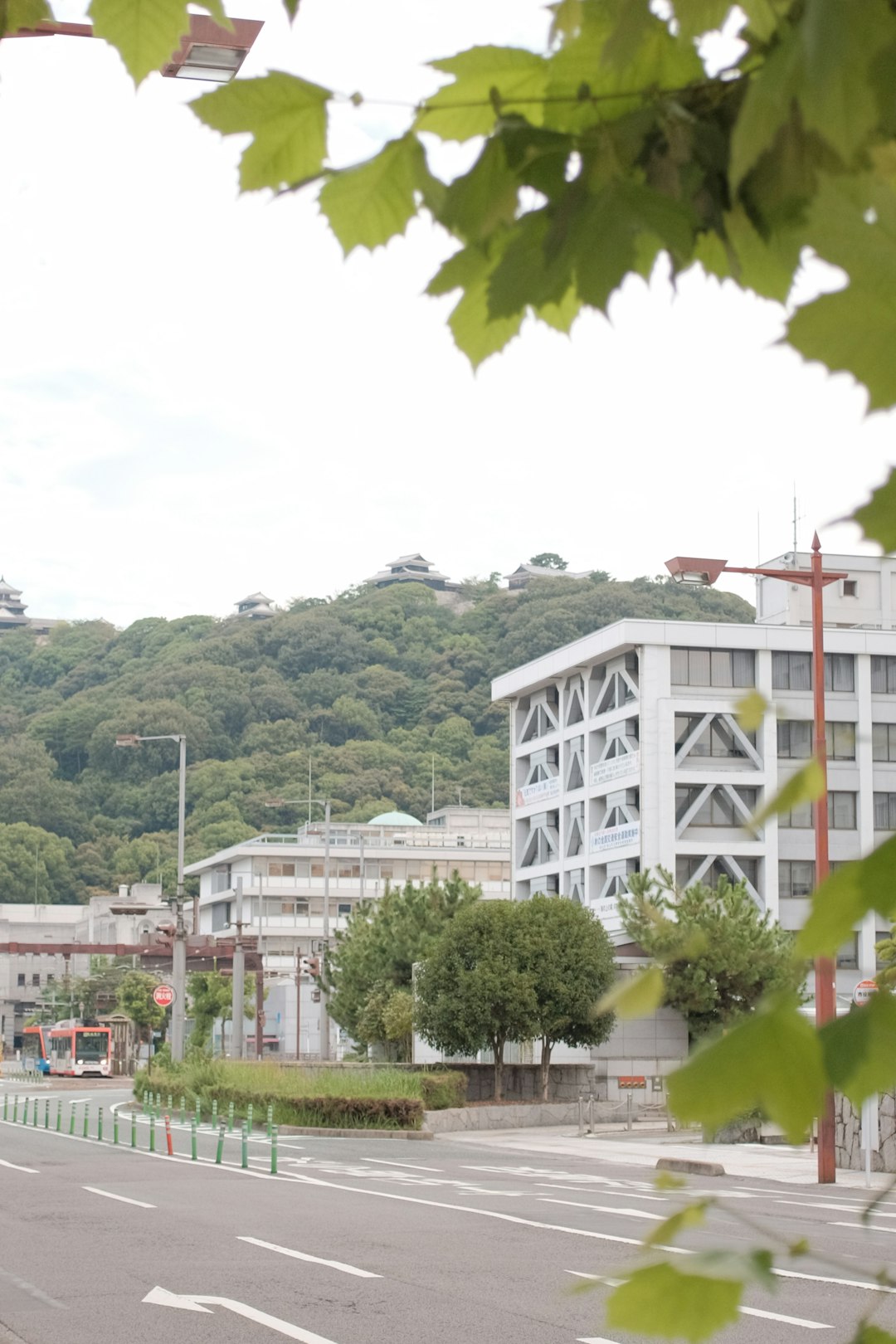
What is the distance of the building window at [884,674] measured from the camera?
218 ft

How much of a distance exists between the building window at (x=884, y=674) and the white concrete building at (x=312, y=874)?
42054mm

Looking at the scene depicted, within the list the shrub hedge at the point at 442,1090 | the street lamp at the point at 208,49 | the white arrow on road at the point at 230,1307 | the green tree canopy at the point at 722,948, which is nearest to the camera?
the street lamp at the point at 208,49

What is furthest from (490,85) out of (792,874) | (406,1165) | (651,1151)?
(792,874)

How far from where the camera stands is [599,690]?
6794 cm

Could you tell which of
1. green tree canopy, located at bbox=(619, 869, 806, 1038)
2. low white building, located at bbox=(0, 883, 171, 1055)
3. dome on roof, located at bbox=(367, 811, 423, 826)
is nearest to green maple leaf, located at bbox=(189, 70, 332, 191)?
green tree canopy, located at bbox=(619, 869, 806, 1038)

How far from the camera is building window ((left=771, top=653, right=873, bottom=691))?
65312 mm

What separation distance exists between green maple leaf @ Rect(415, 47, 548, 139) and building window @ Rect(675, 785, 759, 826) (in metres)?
61.8

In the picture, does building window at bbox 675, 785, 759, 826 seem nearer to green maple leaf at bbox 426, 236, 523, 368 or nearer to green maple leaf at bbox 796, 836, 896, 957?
green maple leaf at bbox 426, 236, 523, 368

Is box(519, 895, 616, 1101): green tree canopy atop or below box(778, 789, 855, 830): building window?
below

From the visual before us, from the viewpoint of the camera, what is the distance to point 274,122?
1538mm

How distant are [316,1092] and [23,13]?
120 ft

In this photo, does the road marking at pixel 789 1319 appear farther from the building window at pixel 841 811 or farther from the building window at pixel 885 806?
the building window at pixel 885 806

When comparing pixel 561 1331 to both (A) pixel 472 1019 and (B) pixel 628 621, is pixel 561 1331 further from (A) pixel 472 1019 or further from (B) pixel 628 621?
(B) pixel 628 621

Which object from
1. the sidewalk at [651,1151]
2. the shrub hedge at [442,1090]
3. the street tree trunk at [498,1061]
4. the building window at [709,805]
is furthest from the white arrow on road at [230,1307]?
the building window at [709,805]
